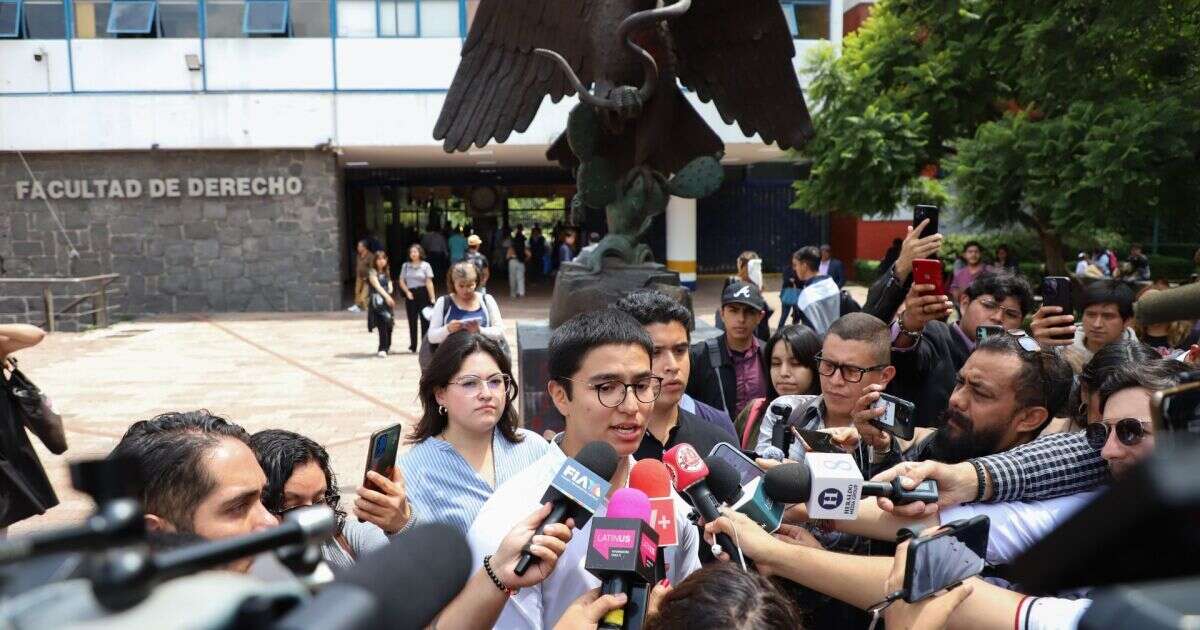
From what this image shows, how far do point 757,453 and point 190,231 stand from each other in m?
18.0

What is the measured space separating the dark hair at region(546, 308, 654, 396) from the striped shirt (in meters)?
0.53

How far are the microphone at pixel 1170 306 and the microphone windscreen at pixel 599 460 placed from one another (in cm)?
103

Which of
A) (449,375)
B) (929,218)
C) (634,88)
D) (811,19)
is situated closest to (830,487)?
(449,375)

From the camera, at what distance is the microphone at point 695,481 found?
1.96 m

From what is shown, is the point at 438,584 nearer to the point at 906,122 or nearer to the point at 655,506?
the point at 655,506

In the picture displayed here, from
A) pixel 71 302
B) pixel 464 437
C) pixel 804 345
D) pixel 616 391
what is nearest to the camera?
pixel 616 391

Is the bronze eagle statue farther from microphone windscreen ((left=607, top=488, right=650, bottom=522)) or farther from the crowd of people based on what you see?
microphone windscreen ((left=607, top=488, right=650, bottom=522))

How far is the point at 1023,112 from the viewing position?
11352 mm

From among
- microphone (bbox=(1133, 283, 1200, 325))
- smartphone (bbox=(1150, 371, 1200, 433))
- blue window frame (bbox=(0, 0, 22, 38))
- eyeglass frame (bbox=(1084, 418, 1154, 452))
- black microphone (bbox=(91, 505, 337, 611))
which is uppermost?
blue window frame (bbox=(0, 0, 22, 38))

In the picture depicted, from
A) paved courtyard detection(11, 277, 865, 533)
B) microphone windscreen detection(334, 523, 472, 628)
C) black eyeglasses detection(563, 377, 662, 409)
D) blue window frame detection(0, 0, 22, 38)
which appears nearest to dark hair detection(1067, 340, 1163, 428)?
black eyeglasses detection(563, 377, 662, 409)

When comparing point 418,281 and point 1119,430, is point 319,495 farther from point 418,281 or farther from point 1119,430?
point 418,281

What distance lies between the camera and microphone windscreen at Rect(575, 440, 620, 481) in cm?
184

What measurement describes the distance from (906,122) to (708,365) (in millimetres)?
10474

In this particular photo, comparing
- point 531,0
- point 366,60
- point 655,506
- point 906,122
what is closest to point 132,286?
point 366,60
